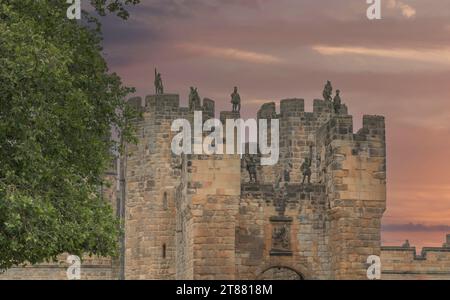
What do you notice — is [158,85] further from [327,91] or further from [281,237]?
[281,237]

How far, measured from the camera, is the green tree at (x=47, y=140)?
23469 mm

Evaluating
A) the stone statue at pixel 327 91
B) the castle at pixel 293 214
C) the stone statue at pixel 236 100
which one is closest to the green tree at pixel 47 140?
the castle at pixel 293 214

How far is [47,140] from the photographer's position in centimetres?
2498

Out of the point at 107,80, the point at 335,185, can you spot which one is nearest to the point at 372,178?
the point at 335,185

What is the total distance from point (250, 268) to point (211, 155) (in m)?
3.90

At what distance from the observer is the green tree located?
2347 centimetres

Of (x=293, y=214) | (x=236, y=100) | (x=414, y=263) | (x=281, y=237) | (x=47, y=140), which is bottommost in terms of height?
(x=414, y=263)

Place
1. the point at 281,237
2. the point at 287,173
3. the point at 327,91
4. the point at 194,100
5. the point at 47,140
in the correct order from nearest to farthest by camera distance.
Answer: the point at 47,140 → the point at 281,237 → the point at 287,173 → the point at 194,100 → the point at 327,91

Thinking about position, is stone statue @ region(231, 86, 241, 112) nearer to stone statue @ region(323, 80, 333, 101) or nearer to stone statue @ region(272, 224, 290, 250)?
stone statue @ region(323, 80, 333, 101)

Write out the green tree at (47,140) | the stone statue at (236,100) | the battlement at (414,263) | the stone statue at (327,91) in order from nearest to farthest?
the green tree at (47,140), the stone statue at (236,100), the battlement at (414,263), the stone statue at (327,91)

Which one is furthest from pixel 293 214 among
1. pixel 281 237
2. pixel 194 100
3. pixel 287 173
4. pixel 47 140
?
pixel 47 140

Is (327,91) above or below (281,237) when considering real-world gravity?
above

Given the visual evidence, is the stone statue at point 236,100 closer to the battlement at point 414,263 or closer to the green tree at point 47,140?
the battlement at point 414,263

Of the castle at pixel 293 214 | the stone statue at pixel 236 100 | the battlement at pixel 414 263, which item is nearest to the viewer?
the castle at pixel 293 214
